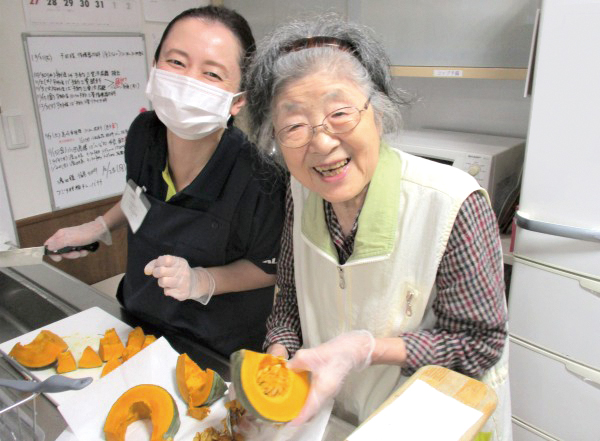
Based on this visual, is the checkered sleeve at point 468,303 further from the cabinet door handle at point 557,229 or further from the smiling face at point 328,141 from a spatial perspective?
the cabinet door handle at point 557,229

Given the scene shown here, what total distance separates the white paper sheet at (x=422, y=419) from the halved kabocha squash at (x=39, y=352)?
0.73 metres

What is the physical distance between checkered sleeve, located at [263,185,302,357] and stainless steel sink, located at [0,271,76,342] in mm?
555

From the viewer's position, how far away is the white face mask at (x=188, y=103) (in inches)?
43.7

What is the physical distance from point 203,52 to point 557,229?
1.16m

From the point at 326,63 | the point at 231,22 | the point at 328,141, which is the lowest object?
the point at 328,141

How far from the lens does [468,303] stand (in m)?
0.84

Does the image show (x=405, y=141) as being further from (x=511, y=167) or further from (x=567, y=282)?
(x=567, y=282)

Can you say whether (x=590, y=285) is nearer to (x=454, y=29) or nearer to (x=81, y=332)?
(x=454, y=29)

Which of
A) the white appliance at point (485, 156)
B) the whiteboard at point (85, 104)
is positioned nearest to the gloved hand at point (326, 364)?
the white appliance at point (485, 156)

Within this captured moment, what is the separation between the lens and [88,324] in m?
1.16

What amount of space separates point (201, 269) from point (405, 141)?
47.6 inches

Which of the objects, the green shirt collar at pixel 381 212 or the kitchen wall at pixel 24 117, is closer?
the green shirt collar at pixel 381 212

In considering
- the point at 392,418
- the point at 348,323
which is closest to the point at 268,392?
the point at 392,418

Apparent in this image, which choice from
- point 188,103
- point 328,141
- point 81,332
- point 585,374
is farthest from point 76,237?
point 585,374
